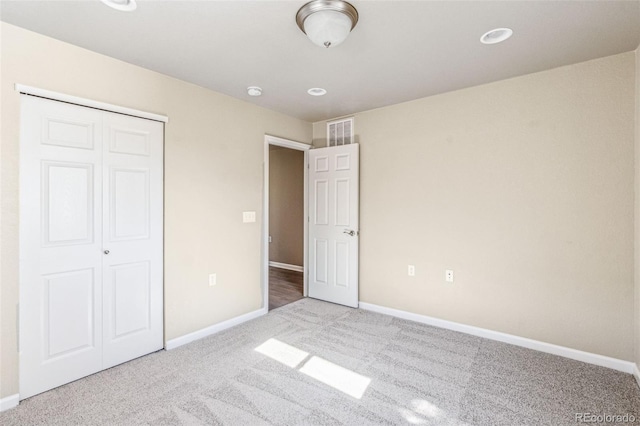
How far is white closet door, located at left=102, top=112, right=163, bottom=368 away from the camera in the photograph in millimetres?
2467

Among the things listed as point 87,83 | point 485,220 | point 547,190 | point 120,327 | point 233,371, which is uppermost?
point 87,83

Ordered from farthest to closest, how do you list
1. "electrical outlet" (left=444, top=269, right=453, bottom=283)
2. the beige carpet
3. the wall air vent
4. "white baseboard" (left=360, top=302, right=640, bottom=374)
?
the wall air vent → "electrical outlet" (left=444, top=269, right=453, bottom=283) → "white baseboard" (left=360, top=302, right=640, bottom=374) → the beige carpet

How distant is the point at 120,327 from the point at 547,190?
12.5ft

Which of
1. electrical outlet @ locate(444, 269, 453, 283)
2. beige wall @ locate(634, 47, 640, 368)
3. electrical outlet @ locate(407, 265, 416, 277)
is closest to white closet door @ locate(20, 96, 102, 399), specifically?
electrical outlet @ locate(407, 265, 416, 277)

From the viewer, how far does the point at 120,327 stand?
8.32ft

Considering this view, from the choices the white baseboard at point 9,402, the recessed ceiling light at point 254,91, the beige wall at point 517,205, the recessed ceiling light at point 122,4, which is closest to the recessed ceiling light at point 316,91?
the recessed ceiling light at point 254,91

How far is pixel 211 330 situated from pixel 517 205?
3.20 m

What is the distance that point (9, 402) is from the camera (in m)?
1.99

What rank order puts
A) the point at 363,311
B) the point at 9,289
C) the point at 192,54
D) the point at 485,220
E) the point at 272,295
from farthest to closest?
the point at 272,295 < the point at 363,311 < the point at 485,220 < the point at 192,54 < the point at 9,289

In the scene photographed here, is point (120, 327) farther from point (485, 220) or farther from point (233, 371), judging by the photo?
point (485, 220)

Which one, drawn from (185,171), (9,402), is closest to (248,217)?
(185,171)

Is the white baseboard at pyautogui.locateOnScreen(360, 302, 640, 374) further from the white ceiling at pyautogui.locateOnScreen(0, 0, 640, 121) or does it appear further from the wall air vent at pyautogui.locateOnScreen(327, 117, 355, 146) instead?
the white ceiling at pyautogui.locateOnScreen(0, 0, 640, 121)

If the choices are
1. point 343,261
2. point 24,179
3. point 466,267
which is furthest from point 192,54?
point 466,267

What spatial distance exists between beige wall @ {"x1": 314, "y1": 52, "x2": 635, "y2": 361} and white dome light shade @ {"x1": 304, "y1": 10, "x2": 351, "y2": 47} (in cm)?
181
